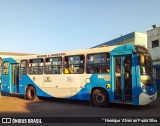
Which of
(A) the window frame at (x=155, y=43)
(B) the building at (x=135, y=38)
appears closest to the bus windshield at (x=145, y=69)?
(A) the window frame at (x=155, y=43)

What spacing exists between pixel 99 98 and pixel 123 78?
1.77 meters

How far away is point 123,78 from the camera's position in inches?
550

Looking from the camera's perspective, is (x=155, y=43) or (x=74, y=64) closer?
(x=74, y=64)

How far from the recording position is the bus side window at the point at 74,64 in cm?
1574

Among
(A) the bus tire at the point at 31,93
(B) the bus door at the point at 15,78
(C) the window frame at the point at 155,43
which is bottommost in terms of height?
(A) the bus tire at the point at 31,93

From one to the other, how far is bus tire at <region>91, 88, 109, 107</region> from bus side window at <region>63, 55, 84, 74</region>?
4.75ft

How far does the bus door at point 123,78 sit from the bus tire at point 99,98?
24.9 inches

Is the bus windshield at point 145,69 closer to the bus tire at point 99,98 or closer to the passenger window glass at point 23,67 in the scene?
the bus tire at point 99,98

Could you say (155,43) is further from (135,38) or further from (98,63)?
(98,63)

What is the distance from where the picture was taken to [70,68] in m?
16.3

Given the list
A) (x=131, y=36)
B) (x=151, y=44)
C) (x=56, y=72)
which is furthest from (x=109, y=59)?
(x=131, y=36)

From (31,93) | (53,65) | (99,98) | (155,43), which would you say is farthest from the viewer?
(155,43)

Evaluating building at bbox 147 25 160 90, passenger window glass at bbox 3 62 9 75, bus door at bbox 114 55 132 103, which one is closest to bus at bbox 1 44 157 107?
bus door at bbox 114 55 132 103

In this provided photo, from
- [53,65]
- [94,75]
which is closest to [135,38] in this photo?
[53,65]
